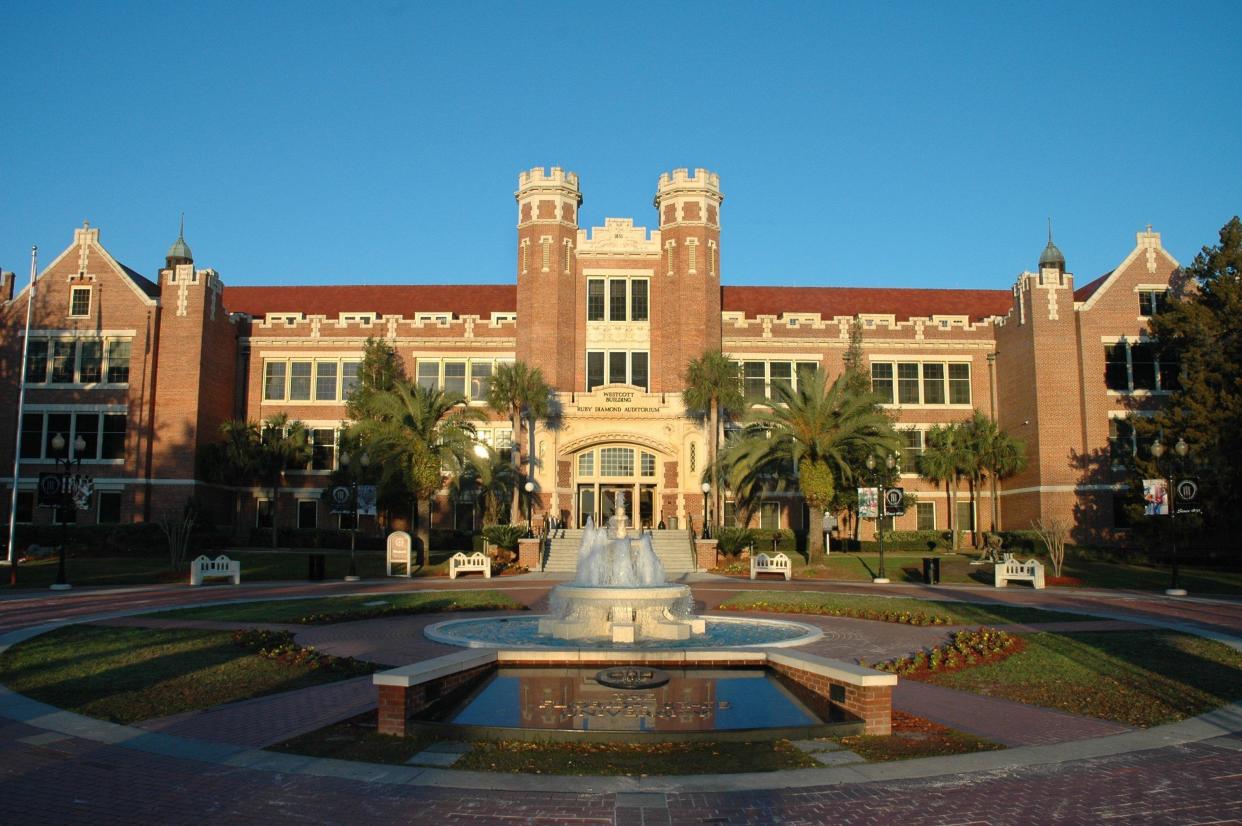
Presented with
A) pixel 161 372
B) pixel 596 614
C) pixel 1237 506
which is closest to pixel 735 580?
pixel 596 614

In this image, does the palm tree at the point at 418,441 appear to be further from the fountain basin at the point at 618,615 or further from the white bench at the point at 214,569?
the fountain basin at the point at 618,615

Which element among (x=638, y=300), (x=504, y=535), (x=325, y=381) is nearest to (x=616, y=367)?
(x=638, y=300)

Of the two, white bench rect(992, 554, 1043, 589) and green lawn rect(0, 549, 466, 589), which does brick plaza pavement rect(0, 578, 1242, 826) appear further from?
green lawn rect(0, 549, 466, 589)

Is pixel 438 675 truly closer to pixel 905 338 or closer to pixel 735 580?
pixel 735 580

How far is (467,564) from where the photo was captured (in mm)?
34250

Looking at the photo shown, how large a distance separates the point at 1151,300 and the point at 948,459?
11726 millimetres

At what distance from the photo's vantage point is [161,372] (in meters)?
45.1

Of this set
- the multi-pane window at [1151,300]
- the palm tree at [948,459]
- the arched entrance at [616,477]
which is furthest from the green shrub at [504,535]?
the multi-pane window at [1151,300]

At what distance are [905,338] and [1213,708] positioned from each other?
40.6 metres

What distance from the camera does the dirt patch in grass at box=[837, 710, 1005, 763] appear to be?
883cm

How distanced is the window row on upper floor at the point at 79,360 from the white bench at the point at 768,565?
3041 centimetres

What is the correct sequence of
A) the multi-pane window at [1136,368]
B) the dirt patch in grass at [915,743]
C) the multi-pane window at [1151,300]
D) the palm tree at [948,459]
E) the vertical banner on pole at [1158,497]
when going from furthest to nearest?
the palm tree at [948,459]
the multi-pane window at [1151,300]
the multi-pane window at [1136,368]
the vertical banner on pole at [1158,497]
the dirt patch in grass at [915,743]

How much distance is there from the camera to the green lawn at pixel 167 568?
101 feet

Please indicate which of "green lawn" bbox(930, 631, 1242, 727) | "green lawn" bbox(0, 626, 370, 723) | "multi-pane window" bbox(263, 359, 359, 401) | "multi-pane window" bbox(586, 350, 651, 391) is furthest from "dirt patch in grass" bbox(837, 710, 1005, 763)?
"multi-pane window" bbox(263, 359, 359, 401)
